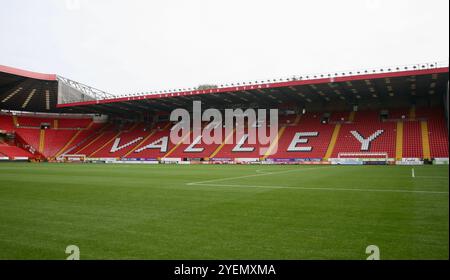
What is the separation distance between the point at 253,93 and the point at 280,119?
805 cm

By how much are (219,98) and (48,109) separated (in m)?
37.4

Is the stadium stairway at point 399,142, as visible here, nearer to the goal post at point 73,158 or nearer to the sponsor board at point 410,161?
the sponsor board at point 410,161

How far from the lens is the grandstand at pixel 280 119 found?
36906 mm

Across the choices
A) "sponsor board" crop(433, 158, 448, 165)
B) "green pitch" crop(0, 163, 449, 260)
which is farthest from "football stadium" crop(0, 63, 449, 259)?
"sponsor board" crop(433, 158, 448, 165)

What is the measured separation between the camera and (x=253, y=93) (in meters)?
43.2

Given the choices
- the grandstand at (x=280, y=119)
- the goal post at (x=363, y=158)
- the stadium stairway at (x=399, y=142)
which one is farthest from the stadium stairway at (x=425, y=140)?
the goal post at (x=363, y=158)

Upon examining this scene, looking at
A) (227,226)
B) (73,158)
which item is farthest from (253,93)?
(227,226)

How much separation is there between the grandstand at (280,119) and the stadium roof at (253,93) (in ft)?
0.39

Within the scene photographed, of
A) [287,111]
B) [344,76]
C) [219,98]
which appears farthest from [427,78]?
[219,98]

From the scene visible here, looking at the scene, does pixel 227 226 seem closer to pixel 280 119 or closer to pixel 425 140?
pixel 425 140

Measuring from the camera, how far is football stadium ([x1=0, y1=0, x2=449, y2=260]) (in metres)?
5.46

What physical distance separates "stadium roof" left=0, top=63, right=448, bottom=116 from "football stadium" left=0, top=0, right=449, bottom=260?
20 cm

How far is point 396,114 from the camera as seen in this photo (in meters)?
42.5

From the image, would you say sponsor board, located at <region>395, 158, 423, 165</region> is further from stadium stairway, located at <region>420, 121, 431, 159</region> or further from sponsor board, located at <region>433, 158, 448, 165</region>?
sponsor board, located at <region>433, 158, 448, 165</region>
